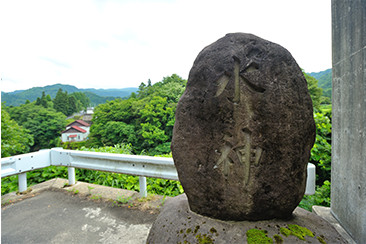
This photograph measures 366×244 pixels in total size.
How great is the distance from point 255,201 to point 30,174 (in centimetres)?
462

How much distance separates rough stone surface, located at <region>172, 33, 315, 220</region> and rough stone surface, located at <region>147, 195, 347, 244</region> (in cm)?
8

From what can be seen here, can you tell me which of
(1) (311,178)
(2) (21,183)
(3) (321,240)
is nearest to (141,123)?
(2) (21,183)

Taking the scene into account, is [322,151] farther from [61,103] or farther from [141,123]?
[61,103]

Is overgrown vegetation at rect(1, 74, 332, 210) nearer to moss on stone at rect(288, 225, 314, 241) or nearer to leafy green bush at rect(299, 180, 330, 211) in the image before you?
leafy green bush at rect(299, 180, 330, 211)

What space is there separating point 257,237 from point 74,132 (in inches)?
1928

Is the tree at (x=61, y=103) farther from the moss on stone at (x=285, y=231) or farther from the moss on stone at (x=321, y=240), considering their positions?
the moss on stone at (x=321, y=240)

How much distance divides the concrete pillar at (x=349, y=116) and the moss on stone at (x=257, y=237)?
3.72 ft

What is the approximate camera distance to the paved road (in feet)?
7.88

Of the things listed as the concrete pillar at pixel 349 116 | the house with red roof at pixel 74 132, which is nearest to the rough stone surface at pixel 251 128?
the concrete pillar at pixel 349 116

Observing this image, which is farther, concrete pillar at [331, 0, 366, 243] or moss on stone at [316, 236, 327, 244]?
concrete pillar at [331, 0, 366, 243]

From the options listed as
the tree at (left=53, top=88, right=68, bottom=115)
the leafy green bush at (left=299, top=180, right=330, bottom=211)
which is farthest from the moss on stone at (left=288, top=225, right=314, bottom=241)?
the tree at (left=53, top=88, right=68, bottom=115)

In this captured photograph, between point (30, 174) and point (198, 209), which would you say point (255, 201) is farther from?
point (30, 174)

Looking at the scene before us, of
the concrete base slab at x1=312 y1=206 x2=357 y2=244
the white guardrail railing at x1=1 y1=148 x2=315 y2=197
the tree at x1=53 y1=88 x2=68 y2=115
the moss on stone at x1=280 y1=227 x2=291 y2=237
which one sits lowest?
the concrete base slab at x1=312 y1=206 x2=357 y2=244

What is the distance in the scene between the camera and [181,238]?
1678 mm
